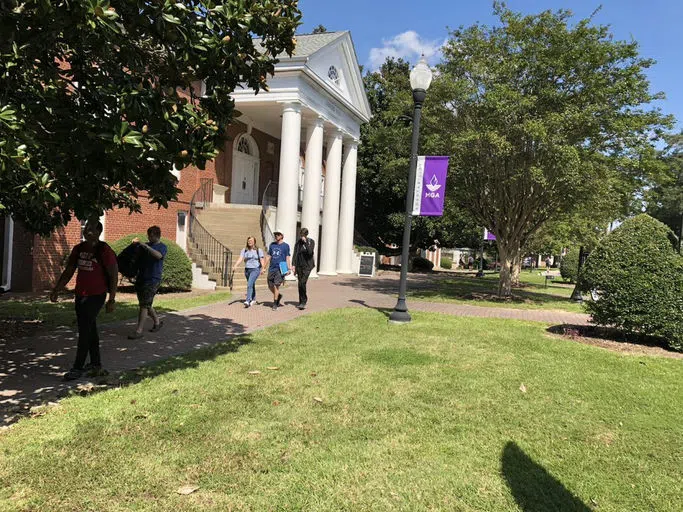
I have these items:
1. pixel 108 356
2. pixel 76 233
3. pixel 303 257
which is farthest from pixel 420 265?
pixel 108 356

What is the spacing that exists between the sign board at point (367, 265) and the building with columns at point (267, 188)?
66cm

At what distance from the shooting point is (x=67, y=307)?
9.86 metres

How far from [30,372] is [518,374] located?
574cm

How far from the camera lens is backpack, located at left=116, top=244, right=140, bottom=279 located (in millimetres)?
7115

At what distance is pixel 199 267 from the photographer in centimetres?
1471

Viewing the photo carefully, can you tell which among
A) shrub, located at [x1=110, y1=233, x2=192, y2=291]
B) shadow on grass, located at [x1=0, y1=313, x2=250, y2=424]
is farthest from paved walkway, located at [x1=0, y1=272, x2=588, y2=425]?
shrub, located at [x1=110, y1=233, x2=192, y2=291]

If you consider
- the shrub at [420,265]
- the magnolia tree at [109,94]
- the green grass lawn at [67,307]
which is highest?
the magnolia tree at [109,94]

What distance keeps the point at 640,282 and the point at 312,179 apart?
13732mm

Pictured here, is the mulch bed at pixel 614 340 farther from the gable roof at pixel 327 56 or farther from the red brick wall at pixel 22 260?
the gable roof at pixel 327 56

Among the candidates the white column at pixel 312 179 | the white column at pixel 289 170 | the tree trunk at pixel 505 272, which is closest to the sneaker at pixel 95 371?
the white column at pixel 289 170

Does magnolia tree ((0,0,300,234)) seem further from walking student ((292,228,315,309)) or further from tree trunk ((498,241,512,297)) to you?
tree trunk ((498,241,512,297))

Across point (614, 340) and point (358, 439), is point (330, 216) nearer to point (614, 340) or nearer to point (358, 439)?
point (614, 340)

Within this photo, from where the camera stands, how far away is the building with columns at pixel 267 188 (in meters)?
12.4

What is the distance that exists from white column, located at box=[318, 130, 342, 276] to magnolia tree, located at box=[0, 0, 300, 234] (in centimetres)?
1633
